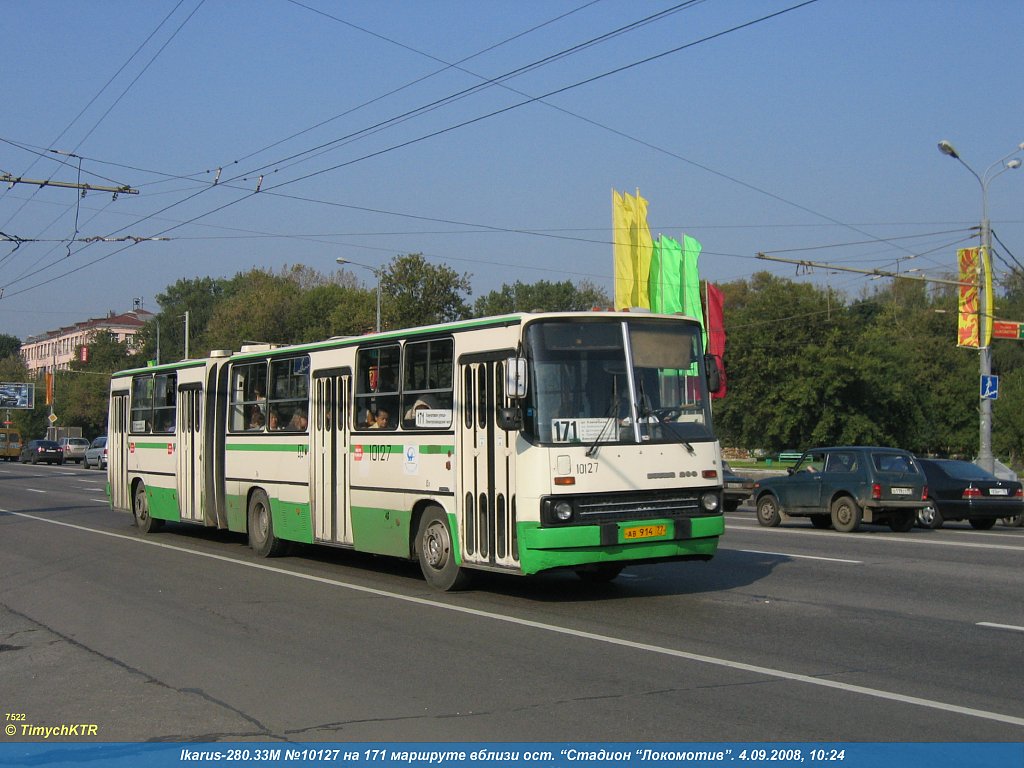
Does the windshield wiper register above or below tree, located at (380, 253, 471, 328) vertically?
below

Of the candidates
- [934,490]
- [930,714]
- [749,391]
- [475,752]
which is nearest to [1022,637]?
[930,714]

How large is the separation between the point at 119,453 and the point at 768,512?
1320 centimetres

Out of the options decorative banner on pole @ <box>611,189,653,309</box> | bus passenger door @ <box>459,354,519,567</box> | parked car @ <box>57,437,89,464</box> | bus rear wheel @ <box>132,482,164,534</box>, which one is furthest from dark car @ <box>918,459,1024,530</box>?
parked car @ <box>57,437,89,464</box>

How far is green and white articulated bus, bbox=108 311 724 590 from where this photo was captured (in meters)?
11.0

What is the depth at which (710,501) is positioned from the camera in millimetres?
11625

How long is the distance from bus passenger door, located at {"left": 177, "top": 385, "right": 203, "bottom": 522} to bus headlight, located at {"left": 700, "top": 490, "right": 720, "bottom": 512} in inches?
401

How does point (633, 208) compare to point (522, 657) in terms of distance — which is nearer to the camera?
point (522, 657)

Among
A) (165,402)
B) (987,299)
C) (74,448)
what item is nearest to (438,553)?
(165,402)

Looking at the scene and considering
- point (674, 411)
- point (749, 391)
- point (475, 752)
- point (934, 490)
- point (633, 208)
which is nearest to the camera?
point (475, 752)

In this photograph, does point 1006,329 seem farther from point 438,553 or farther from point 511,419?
point 511,419

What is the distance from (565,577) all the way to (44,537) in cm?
1111

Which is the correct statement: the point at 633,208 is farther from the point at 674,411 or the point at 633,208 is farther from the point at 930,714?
the point at 930,714

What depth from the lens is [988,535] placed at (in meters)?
20.4

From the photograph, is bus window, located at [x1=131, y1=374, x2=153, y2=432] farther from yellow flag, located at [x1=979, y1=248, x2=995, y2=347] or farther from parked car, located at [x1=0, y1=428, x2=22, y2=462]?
parked car, located at [x1=0, y1=428, x2=22, y2=462]
